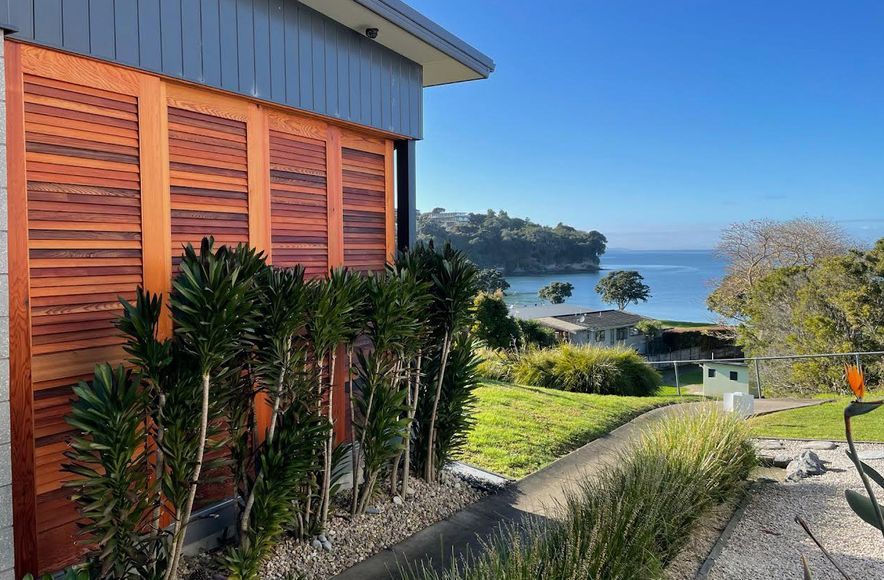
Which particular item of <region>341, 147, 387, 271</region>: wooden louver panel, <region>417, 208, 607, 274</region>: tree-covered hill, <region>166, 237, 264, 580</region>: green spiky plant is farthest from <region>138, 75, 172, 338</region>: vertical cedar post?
<region>417, 208, 607, 274</region>: tree-covered hill

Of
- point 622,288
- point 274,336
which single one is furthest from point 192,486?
point 622,288

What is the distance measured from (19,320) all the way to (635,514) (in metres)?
3.67

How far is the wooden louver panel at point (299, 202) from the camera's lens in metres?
4.43

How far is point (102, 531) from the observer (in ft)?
9.05

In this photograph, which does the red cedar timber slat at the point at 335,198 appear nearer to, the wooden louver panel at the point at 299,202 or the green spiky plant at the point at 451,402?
the wooden louver panel at the point at 299,202

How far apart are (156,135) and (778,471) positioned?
259 inches

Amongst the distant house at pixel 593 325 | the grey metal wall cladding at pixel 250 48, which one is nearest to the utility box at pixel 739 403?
the grey metal wall cladding at pixel 250 48

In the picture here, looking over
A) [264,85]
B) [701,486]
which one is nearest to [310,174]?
[264,85]

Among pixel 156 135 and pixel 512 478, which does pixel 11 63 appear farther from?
pixel 512 478

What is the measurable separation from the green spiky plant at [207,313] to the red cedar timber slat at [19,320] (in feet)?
2.30

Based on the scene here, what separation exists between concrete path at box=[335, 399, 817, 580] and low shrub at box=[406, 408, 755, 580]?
7.4 inches

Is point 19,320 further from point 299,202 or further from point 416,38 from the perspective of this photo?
point 416,38

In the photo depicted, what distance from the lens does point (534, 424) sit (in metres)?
7.62

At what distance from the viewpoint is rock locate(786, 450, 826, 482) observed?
5.70 meters
